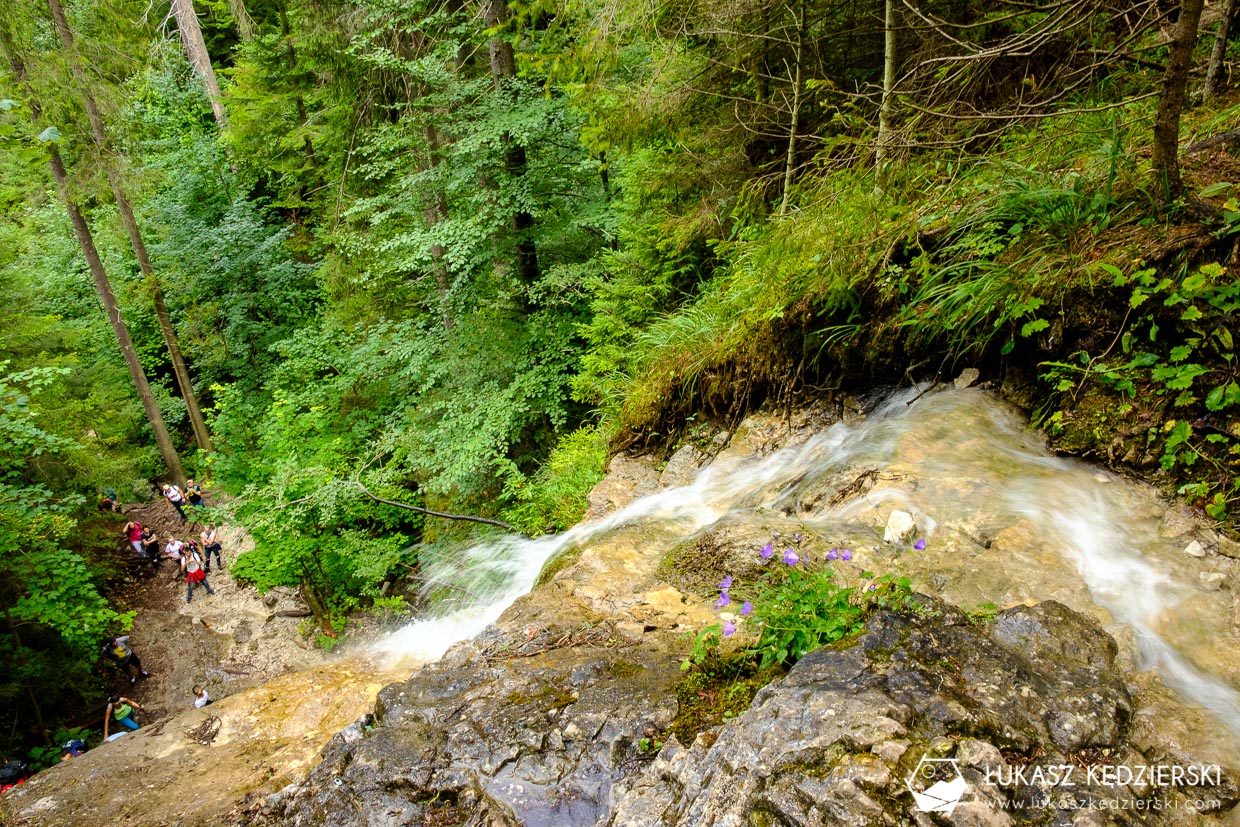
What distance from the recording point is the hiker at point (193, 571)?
44.9ft

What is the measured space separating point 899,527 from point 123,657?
14395 millimetres

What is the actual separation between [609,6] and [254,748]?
702 centimetres

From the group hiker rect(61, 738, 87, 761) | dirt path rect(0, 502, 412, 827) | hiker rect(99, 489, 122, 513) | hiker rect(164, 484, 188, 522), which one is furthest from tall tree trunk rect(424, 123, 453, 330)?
hiker rect(99, 489, 122, 513)

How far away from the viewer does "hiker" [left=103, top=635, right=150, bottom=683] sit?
11594 mm

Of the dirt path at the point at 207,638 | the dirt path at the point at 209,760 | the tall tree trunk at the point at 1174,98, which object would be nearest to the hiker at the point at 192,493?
the dirt path at the point at 207,638

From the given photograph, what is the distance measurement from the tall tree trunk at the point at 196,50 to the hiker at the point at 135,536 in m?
12.2

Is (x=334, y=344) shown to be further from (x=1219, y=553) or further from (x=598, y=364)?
(x=1219, y=553)

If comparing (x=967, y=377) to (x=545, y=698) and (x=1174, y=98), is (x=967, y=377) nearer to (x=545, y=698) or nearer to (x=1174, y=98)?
(x=1174, y=98)

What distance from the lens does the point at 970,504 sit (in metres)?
3.29

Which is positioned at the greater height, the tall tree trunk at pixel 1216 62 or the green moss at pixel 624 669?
the tall tree trunk at pixel 1216 62

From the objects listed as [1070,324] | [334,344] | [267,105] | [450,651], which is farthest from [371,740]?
[267,105]

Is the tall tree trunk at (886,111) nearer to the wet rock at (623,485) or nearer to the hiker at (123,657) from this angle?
the wet rock at (623,485)

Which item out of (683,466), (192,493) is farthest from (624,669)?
(192,493)

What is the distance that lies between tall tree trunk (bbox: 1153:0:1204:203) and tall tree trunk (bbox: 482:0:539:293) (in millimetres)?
7581
